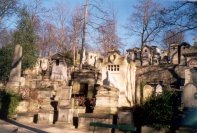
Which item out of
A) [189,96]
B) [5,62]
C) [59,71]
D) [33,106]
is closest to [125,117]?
[189,96]

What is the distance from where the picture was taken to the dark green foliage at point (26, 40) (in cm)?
2758

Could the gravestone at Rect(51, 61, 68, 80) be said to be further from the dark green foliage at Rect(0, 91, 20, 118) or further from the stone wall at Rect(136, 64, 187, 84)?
the stone wall at Rect(136, 64, 187, 84)

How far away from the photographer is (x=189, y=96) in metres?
11.5

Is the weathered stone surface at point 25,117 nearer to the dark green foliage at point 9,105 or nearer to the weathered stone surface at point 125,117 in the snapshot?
the dark green foliage at point 9,105

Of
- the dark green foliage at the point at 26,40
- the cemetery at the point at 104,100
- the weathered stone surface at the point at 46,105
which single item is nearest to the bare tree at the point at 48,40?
the dark green foliage at the point at 26,40

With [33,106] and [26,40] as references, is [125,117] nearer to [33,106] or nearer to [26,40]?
[33,106]

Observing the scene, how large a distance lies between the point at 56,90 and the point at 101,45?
84.9ft

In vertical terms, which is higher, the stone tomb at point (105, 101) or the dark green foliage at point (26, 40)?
the dark green foliage at point (26, 40)

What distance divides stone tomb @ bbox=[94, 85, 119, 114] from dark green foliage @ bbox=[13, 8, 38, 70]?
15594mm

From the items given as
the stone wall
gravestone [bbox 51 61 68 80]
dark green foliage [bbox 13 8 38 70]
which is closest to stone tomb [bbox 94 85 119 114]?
gravestone [bbox 51 61 68 80]

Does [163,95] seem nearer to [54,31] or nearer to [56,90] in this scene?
[56,90]

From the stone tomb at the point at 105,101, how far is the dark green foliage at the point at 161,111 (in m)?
1.90

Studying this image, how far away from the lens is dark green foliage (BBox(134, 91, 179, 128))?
11102 mm

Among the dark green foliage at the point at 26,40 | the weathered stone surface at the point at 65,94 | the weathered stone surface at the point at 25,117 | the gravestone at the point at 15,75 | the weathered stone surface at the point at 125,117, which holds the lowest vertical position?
the weathered stone surface at the point at 25,117
